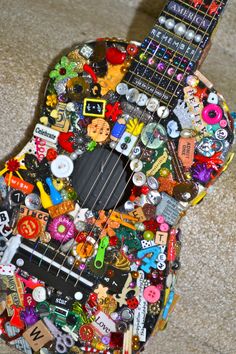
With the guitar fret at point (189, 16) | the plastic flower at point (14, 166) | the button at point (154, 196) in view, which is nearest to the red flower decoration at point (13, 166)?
the plastic flower at point (14, 166)

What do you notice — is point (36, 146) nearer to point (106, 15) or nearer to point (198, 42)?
point (198, 42)

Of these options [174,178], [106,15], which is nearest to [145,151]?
[174,178]

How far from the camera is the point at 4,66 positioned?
3.85ft

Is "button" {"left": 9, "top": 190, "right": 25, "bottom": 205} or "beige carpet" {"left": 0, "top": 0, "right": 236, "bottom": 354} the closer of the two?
"button" {"left": 9, "top": 190, "right": 25, "bottom": 205}

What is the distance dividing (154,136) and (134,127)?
0.03 metres

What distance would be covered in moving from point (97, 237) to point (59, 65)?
263mm

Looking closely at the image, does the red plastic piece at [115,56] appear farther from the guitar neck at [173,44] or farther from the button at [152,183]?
the button at [152,183]

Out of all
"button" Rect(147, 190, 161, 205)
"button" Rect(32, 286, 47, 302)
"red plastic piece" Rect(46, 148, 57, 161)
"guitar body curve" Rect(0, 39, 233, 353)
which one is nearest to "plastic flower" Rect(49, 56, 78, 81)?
"guitar body curve" Rect(0, 39, 233, 353)

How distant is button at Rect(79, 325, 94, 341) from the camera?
913 millimetres

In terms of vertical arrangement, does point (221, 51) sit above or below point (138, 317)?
above

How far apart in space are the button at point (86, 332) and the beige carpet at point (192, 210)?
30 cm

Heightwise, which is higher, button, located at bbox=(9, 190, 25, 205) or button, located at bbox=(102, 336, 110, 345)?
button, located at bbox=(9, 190, 25, 205)

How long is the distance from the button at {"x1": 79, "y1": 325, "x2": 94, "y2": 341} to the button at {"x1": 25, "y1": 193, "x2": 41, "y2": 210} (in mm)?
189

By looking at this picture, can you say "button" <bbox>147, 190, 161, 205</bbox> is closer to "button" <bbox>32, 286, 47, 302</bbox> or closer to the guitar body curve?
the guitar body curve
